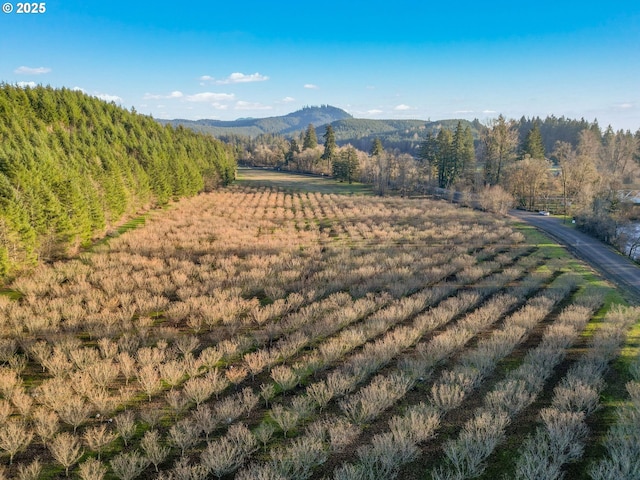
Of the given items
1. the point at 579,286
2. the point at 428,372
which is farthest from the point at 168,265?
the point at 579,286

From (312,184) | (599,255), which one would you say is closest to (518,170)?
(599,255)

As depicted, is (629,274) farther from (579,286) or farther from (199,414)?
(199,414)

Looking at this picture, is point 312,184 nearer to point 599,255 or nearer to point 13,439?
point 599,255

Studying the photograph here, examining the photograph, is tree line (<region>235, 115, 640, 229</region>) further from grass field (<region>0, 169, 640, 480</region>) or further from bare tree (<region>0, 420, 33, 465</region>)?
bare tree (<region>0, 420, 33, 465</region>)

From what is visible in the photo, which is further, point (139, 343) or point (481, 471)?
point (139, 343)

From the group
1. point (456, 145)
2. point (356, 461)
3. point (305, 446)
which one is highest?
point (456, 145)

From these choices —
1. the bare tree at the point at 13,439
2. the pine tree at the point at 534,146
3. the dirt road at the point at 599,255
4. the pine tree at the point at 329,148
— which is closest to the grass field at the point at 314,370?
the bare tree at the point at 13,439

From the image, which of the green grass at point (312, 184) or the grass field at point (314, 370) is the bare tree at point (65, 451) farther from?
the green grass at point (312, 184)
